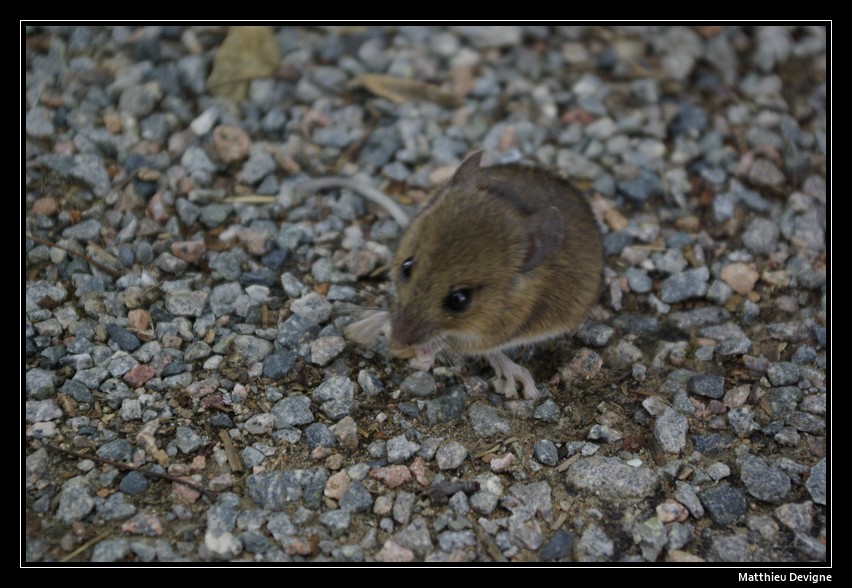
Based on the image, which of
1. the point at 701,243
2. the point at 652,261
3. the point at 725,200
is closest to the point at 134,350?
the point at 652,261

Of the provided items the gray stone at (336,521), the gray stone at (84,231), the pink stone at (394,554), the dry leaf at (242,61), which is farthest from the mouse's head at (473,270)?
the dry leaf at (242,61)

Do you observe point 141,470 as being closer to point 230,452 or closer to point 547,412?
point 230,452

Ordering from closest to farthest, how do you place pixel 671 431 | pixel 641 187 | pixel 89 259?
pixel 671 431 → pixel 89 259 → pixel 641 187

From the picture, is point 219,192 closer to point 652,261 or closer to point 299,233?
point 299,233

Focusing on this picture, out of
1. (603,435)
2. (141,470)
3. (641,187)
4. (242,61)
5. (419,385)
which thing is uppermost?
(242,61)

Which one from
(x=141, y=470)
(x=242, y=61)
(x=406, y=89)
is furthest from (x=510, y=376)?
(x=242, y=61)

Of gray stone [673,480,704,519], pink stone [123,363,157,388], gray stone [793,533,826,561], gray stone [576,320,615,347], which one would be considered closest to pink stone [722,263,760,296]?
gray stone [576,320,615,347]

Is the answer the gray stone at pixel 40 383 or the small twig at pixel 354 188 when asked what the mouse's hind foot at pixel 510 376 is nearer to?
the small twig at pixel 354 188
